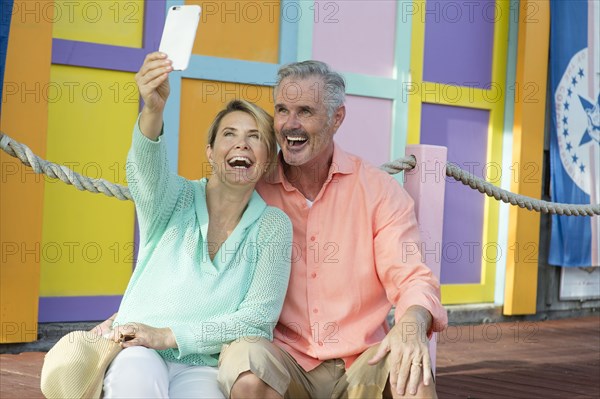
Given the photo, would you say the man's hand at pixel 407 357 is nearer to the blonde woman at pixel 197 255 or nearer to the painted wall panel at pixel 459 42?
the blonde woman at pixel 197 255

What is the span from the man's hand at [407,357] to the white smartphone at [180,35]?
2.89 feet

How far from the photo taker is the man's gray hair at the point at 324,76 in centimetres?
278

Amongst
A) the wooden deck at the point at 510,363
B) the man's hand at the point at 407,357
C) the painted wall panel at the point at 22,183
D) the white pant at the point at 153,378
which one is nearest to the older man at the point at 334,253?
the man's hand at the point at 407,357

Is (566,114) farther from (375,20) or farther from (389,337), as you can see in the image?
(389,337)

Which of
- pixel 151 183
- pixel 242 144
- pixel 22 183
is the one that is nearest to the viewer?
pixel 151 183

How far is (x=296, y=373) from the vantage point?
2.57 meters

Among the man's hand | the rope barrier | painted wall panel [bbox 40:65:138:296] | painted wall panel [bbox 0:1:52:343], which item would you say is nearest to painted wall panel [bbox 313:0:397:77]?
painted wall panel [bbox 40:65:138:296]

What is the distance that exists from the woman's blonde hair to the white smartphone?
0.34m

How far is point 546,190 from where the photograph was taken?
22.2ft

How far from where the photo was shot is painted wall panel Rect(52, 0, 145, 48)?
4.62 meters

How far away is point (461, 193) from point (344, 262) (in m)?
3.84

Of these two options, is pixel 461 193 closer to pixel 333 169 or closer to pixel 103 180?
pixel 333 169

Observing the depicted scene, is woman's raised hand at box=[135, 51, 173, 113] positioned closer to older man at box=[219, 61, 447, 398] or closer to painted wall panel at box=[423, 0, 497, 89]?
older man at box=[219, 61, 447, 398]

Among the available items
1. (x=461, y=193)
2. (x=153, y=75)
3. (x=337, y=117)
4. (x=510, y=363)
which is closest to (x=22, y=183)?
(x=337, y=117)
